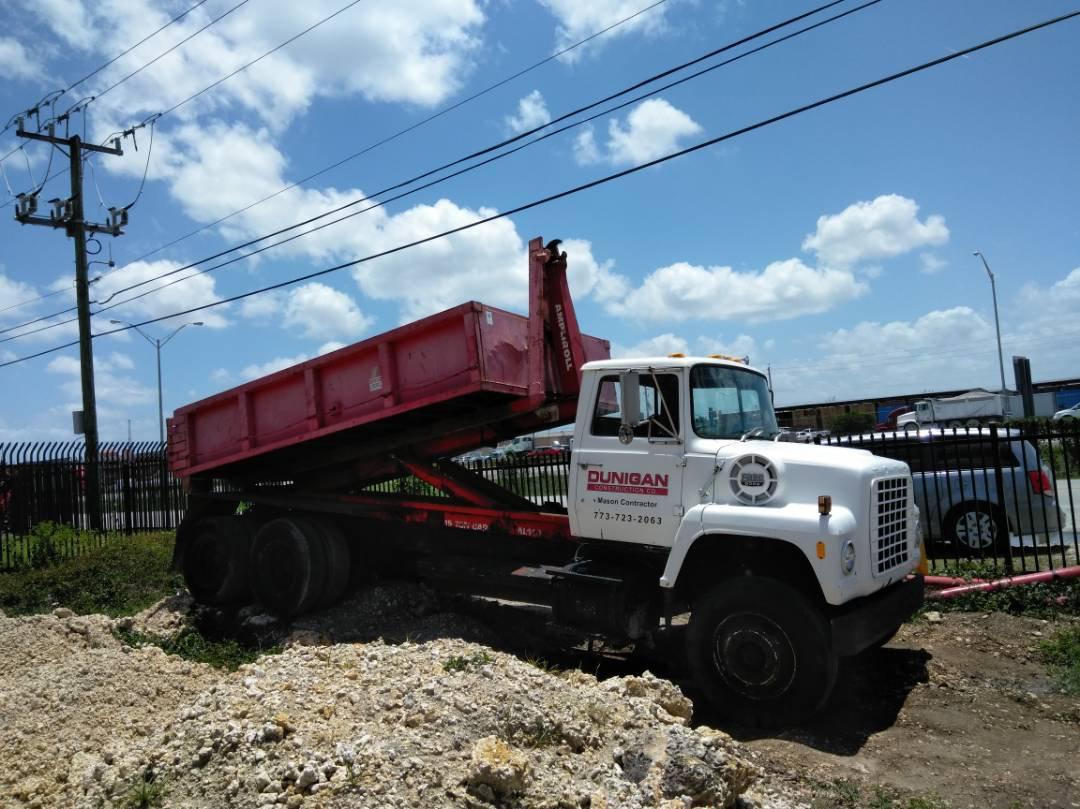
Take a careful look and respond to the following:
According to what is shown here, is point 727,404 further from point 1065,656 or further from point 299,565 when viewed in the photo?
point 299,565

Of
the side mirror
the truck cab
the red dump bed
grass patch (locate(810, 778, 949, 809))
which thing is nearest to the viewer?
grass patch (locate(810, 778, 949, 809))

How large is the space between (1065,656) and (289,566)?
7.47 meters

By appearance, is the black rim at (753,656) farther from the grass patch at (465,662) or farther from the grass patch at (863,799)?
the grass patch at (465,662)

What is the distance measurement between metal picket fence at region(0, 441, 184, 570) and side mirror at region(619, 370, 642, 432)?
1252 cm

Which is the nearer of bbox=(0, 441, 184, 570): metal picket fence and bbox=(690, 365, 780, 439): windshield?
bbox=(690, 365, 780, 439): windshield

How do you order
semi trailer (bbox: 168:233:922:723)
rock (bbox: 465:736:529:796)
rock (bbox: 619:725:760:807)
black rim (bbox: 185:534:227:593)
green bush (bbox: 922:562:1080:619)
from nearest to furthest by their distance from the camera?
rock (bbox: 465:736:529:796) → rock (bbox: 619:725:760:807) → semi trailer (bbox: 168:233:922:723) → green bush (bbox: 922:562:1080:619) → black rim (bbox: 185:534:227:593)

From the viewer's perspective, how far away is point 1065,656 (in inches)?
278

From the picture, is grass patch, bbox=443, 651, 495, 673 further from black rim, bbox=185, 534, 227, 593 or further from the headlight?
black rim, bbox=185, 534, 227, 593

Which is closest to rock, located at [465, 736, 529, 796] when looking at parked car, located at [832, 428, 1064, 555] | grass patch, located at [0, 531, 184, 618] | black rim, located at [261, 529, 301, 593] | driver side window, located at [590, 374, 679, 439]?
driver side window, located at [590, 374, 679, 439]

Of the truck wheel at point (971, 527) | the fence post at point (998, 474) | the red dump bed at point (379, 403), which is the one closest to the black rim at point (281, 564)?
the red dump bed at point (379, 403)

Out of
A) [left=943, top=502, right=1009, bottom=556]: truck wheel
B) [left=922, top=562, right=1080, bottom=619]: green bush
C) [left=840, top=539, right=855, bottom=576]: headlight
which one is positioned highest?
[left=840, top=539, right=855, bottom=576]: headlight

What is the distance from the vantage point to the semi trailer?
230 inches

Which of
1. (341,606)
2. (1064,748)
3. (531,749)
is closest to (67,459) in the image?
(341,606)

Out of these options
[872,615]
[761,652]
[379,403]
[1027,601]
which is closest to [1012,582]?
[1027,601]
